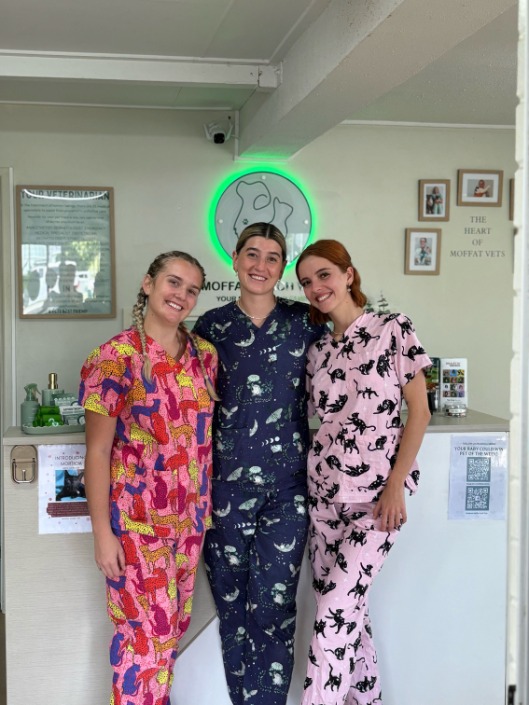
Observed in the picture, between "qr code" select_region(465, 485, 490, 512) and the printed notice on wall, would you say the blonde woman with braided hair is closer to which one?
the printed notice on wall

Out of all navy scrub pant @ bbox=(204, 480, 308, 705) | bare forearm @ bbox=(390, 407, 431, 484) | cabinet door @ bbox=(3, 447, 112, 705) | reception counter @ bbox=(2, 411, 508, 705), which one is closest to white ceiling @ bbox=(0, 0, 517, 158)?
bare forearm @ bbox=(390, 407, 431, 484)

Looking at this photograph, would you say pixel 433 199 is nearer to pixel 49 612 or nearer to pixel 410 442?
pixel 410 442

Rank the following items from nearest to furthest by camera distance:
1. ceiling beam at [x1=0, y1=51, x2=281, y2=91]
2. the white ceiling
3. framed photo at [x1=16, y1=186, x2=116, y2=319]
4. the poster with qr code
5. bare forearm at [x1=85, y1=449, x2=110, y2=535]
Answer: bare forearm at [x1=85, y1=449, x2=110, y2=535]
the white ceiling
the poster with qr code
ceiling beam at [x1=0, y1=51, x2=281, y2=91]
framed photo at [x1=16, y1=186, x2=116, y2=319]

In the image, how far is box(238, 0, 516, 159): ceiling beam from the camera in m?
A: 2.34

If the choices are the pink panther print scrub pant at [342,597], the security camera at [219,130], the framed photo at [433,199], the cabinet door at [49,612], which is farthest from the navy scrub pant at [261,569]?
the framed photo at [433,199]

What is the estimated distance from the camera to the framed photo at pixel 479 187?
16.8 ft

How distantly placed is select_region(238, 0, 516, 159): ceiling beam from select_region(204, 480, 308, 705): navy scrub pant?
1449mm

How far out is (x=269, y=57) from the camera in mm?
3766

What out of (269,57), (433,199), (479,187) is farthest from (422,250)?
(269,57)

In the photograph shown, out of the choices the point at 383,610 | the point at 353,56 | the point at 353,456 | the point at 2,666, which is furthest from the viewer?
the point at 2,666

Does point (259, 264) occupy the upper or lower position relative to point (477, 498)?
upper

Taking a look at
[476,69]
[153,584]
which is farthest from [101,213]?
[153,584]

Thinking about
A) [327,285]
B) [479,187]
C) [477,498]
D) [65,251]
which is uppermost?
[479,187]

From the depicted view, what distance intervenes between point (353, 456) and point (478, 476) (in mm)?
762
